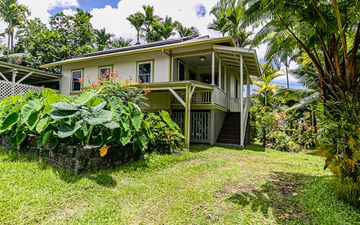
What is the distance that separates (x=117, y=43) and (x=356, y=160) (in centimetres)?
3215

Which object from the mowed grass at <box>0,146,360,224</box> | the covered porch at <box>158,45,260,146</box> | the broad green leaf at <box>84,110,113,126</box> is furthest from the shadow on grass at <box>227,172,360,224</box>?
the covered porch at <box>158,45,260,146</box>

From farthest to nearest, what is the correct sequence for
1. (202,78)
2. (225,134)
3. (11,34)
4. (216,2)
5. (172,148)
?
(11,34) → (202,78) → (225,134) → (172,148) → (216,2)

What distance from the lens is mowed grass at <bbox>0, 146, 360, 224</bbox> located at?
10.4ft

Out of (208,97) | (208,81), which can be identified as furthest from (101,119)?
(208,81)

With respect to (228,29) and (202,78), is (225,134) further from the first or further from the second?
(228,29)

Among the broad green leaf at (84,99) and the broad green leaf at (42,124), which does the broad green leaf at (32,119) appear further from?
the broad green leaf at (84,99)

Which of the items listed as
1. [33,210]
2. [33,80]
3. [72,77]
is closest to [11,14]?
[33,80]

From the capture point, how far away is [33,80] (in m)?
16.5

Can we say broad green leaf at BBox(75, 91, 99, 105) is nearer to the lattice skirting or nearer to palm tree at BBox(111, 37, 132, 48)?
the lattice skirting

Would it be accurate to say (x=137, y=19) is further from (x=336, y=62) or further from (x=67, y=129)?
(x=336, y=62)

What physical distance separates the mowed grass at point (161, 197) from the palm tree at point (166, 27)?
24783 millimetres

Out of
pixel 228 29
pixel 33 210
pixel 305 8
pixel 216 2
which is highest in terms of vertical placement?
pixel 228 29

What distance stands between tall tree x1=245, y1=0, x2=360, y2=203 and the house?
4306mm

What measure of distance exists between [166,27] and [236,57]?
18.9 metres
